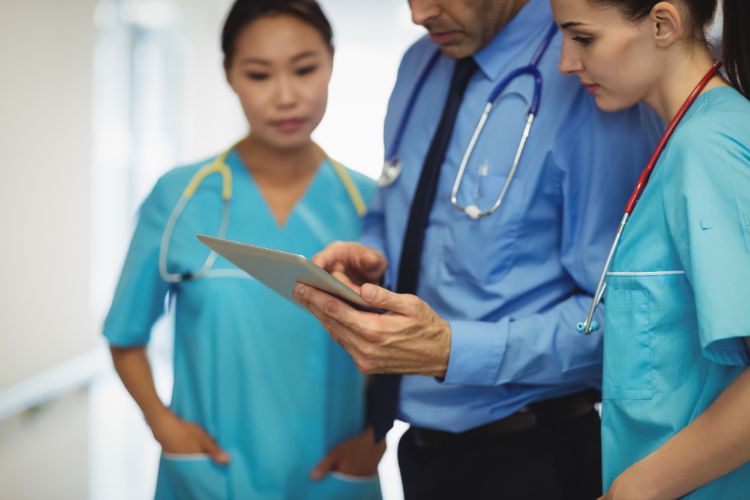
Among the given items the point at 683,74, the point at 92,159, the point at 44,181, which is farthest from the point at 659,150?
the point at 92,159

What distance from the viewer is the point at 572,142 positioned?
47.2 inches

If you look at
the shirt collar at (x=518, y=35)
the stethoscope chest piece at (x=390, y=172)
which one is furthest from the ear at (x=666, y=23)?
the stethoscope chest piece at (x=390, y=172)

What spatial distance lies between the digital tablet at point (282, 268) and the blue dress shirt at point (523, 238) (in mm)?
198

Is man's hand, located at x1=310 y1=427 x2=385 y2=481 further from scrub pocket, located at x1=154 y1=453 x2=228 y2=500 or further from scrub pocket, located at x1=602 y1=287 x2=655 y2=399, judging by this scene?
scrub pocket, located at x1=602 y1=287 x2=655 y2=399

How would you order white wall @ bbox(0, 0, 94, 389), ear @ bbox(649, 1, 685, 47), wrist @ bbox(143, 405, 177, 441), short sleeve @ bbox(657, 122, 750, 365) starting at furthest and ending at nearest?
white wall @ bbox(0, 0, 94, 389)
wrist @ bbox(143, 405, 177, 441)
ear @ bbox(649, 1, 685, 47)
short sleeve @ bbox(657, 122, 750, 365)

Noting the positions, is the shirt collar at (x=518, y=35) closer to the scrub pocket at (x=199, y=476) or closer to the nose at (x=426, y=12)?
the nose at (x=426, y=12)

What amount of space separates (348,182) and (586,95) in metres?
0.60

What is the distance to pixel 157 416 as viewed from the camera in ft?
5.10

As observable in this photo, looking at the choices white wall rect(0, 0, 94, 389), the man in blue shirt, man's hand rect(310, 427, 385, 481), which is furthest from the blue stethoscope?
white wall rect(0, 0, 94, 389)

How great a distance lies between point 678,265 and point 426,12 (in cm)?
58

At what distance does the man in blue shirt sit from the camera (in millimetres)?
1167

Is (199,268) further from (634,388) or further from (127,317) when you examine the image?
(634,388)

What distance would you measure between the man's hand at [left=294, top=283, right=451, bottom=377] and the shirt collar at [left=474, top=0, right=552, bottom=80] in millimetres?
440

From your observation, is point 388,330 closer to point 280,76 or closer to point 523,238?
point 523,238
